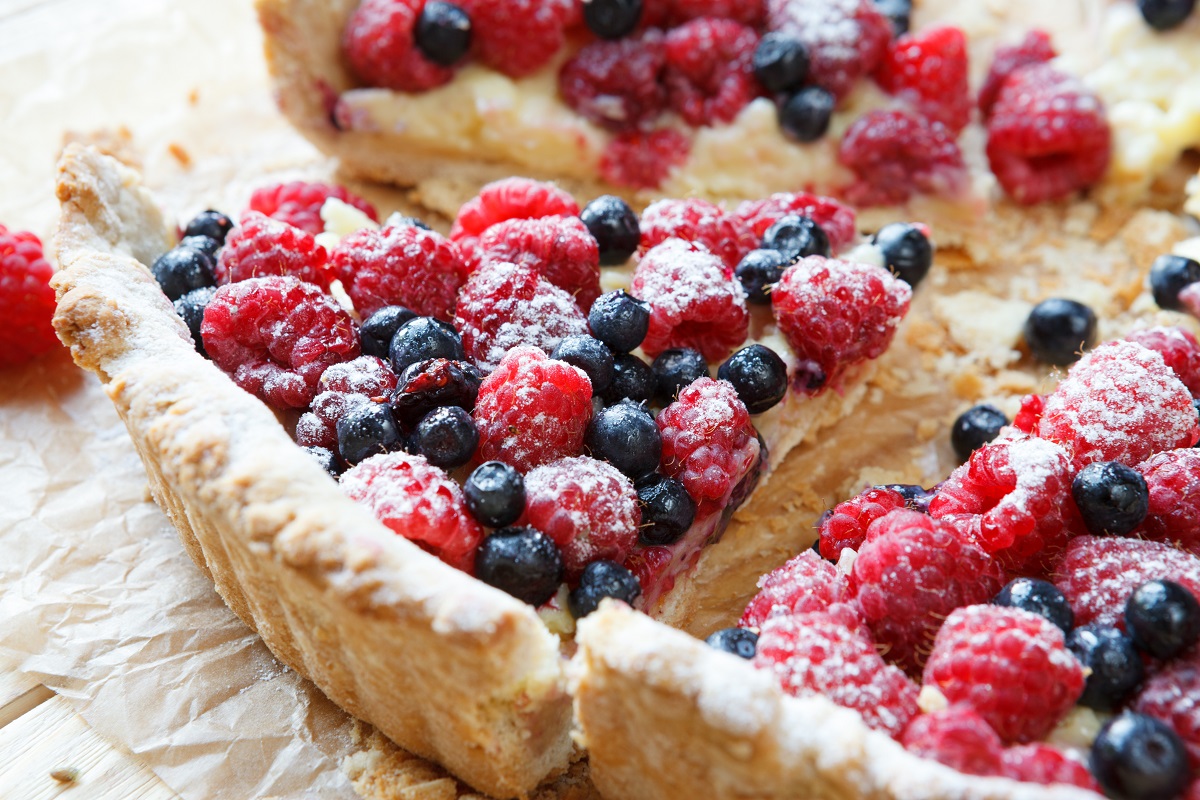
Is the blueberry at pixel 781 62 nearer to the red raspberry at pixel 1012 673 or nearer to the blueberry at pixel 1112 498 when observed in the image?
the blueberry at pixel 1112 498

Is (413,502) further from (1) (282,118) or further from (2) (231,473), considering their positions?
(1) (282,118)

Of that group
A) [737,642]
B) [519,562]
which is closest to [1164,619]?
[737,642]

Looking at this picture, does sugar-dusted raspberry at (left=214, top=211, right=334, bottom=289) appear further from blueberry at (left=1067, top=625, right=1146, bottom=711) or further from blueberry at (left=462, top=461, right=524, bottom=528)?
blueberry at (left=1067, top=625, right=1146, bottom=711)

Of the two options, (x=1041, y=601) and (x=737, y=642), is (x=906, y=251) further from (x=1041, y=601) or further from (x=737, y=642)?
(x=737, y=642)

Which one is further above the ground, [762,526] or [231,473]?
[231,473]

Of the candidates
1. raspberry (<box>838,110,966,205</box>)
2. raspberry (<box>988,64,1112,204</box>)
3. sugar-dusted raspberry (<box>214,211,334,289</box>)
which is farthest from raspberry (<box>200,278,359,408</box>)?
raspberry (<box>988,64,1112,204</box>)

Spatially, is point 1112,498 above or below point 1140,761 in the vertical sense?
above

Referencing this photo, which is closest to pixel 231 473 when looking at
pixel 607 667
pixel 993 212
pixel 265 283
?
A: pixel 265 283
